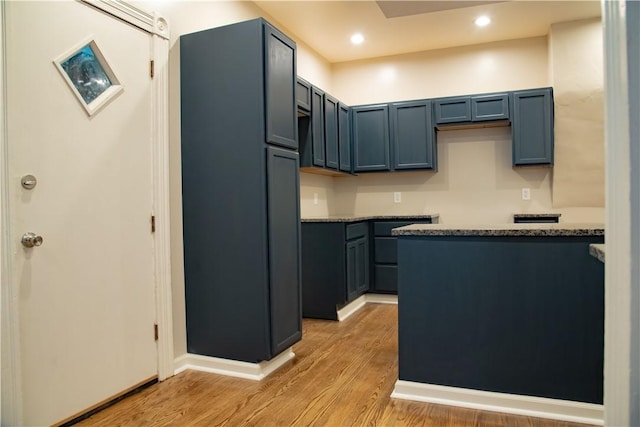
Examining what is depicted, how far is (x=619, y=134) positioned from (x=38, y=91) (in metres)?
2.14

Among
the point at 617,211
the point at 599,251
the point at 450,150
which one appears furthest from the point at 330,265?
the point at 617,211

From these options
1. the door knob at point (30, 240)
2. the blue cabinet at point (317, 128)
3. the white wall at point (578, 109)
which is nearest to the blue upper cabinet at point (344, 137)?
the blue cabinet at point (317, 128)

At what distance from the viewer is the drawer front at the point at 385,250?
4.50m

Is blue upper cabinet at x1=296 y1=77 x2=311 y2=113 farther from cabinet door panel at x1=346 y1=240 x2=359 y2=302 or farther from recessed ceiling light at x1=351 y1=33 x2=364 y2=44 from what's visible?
cabinet door panel at x1=346 y1=240 x2=359 y2=302

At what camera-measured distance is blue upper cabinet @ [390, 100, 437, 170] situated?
466cm

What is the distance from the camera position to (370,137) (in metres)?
4.89

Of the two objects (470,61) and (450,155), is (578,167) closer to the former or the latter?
(450,155)

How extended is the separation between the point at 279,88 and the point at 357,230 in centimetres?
188

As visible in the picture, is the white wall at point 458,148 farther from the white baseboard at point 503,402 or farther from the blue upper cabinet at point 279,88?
the white baseboard at point 503,402

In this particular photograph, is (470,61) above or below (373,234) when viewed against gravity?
above

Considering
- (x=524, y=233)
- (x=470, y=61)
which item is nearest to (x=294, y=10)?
(x=470, y=61)

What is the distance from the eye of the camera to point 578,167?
425cm

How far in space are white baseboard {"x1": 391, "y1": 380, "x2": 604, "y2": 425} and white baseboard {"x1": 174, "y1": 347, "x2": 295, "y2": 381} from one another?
794 mm

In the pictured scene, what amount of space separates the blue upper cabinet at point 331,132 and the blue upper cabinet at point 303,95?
393mm
